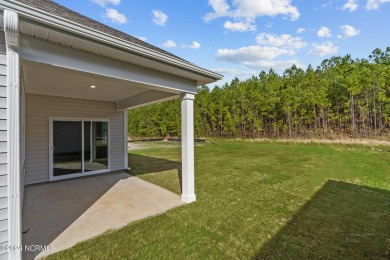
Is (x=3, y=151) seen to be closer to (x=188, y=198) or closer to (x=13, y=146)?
(x=13, y=146)

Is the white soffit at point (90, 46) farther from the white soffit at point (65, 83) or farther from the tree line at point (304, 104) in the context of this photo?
the tree line at point (304, 104)

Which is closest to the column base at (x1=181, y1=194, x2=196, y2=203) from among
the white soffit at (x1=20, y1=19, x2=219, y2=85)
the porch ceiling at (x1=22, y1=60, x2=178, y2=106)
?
the porch ceiling at (x1=22, y1=60, x2=178, y2=106)

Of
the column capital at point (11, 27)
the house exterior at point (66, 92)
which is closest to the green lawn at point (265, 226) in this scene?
the house exterior at point (66, 92)

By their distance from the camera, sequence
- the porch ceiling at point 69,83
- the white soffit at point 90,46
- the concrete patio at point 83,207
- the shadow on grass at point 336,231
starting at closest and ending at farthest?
the white soffit at point 90,46 → the shadow on grass at point 336,231 → the concrete patio at point 83,207 → the porch ceiling at point 69,83

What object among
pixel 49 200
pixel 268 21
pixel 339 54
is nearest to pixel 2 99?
pixel 49 200

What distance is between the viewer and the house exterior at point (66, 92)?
6.55ft

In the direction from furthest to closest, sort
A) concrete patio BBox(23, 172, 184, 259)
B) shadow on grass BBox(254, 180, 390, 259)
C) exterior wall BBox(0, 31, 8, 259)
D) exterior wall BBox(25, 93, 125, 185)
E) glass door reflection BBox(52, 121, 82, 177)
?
glass door reflection BBox(52, 121, 82, 177), exterior wall BBox(25, 93, 125, 185), concrete patio BBox(23, 172, 184, 259), shadow on grass BBox(254, 180, 390, 259), exterior wall BBox(0, 31, 8, 259)

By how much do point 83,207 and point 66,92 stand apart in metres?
3.28

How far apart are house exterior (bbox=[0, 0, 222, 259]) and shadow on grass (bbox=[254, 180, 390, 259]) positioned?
189 centimetres

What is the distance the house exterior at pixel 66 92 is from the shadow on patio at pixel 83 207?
60 cm

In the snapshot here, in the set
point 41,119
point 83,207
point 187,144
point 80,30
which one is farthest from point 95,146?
point 80,30

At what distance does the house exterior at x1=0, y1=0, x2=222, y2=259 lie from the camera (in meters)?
2.00

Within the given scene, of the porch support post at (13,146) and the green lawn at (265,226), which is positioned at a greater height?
the porch support post at (13,146)

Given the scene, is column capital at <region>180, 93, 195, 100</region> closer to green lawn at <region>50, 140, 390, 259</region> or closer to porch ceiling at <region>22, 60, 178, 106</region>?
porch ceiling at <region>22, 60, 178, 106</region>
